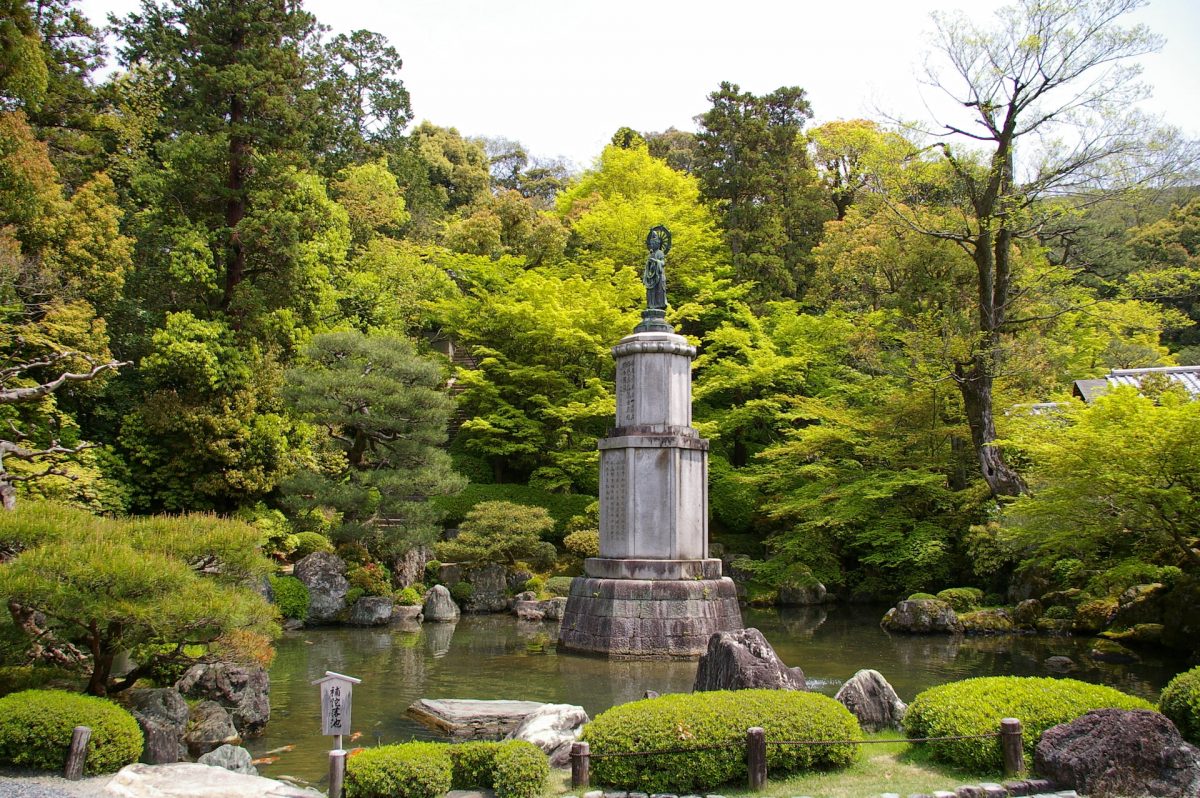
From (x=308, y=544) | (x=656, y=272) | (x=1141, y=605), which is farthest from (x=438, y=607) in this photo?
(x=1141, y=605)

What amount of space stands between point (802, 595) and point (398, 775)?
65.7ft

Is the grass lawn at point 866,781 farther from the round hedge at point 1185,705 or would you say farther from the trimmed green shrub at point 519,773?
the round hedge at point 1185,705

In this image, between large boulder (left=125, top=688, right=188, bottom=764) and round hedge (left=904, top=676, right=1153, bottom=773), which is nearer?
round hedge (left=904, top=676, right=1153, bottom=773)

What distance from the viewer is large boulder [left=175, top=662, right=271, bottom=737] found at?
405 inches

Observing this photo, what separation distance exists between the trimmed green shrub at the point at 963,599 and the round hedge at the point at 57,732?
57.6 ft

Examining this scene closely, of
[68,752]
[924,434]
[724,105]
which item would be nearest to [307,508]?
[68,752]

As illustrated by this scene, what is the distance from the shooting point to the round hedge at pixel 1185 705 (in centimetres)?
739

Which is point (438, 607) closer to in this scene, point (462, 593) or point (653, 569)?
point (462, 593)

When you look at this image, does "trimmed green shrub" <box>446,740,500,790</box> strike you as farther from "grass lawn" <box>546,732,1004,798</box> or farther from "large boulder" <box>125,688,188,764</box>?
"large boulder" <box>125,688,188,764</box>

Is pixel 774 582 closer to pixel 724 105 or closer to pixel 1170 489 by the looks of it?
pixel 1170 489

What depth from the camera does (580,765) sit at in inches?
277

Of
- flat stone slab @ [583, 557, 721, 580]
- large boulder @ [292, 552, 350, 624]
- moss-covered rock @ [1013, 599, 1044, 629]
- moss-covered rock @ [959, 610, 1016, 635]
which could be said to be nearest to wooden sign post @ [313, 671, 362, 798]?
flat stone slab @ [583, 557, 721, 580]

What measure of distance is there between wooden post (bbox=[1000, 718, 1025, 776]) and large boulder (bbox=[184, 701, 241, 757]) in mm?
7726

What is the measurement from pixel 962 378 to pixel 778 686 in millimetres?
14098
